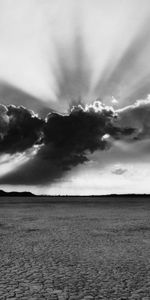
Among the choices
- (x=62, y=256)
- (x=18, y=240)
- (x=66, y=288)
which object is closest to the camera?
(x=66, y=288)

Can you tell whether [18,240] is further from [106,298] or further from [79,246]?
[106,298]

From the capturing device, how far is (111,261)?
1344 cm

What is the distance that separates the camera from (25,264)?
41.7 feet

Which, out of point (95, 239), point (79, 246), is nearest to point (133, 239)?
point (95, 239)

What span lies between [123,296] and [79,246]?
888cm

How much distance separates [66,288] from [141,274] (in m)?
3.04

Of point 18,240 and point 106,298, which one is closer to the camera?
point 106,298

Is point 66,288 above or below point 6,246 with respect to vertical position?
below

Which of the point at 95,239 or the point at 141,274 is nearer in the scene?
the point at 141,274

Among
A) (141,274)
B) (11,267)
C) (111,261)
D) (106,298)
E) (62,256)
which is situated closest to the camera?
(106,298)

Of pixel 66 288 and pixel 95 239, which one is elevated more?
pixel 95 239

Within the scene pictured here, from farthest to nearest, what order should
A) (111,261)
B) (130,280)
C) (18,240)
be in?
(18,240) < (111,261) < (130,280)

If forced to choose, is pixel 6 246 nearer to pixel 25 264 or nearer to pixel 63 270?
pixel 25 264

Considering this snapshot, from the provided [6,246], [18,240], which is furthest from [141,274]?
[18,240]
